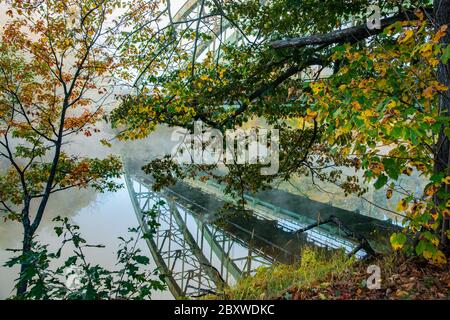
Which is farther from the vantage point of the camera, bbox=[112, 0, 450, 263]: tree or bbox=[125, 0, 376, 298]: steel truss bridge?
bbox=[125, 0, 376, 298]: steel truss bridge

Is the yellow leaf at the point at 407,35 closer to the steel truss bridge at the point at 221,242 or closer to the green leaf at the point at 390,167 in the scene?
the green leaf at the point at 390,167

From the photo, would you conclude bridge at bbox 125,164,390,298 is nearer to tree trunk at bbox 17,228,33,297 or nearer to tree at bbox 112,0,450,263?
tree trunk at bbox 17,228,33,297

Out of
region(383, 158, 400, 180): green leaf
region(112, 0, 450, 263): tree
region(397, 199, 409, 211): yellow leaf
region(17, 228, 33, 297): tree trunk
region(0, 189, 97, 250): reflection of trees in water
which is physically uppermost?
region(112, 0, 450, 263): tree

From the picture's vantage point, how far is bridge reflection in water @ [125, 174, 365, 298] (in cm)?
993

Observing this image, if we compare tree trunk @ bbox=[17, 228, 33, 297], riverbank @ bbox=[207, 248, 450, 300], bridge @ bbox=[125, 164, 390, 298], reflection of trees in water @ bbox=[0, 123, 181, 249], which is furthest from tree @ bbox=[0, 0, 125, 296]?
riverbank @ bbox=[207, 248, 450, 300]

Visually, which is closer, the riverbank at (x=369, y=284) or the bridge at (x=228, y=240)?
the riverbank at (x=369, y=284)

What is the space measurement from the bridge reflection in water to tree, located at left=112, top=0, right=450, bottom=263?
312 cm

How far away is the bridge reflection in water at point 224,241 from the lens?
9.93 metres

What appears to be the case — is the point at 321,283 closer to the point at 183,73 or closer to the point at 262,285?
the point at 262,285

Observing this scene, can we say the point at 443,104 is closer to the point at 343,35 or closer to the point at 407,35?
the point at 407,35

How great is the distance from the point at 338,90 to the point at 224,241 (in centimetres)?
1064


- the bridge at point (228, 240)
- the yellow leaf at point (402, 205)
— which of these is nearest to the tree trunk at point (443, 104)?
the yellow leaf at point (402, 205)

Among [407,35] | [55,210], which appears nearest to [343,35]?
[407,35]

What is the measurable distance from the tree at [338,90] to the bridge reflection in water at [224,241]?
312cm
